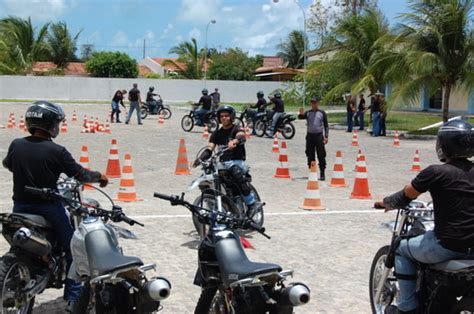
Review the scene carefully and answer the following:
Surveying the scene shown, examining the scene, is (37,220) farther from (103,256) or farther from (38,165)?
(103,256)

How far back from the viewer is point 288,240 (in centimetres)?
836

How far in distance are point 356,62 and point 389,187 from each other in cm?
2032

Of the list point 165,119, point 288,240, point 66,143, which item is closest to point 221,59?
point 165,119

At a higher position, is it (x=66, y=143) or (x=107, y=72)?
(x=107, y=72)

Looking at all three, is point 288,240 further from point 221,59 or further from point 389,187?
point 221,59

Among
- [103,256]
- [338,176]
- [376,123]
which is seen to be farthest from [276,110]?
[103,256]

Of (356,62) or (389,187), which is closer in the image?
(389,187)

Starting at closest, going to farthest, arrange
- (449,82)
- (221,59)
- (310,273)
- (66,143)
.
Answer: (310,273), (66,143), (449,82), (221,59)

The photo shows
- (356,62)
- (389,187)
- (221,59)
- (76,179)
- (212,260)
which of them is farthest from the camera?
(221,59)

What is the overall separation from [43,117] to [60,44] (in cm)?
6212

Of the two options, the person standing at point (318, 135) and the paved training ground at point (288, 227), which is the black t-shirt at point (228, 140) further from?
the person standing at point (318, 135)

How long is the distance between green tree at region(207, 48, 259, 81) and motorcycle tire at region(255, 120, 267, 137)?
4487 cm

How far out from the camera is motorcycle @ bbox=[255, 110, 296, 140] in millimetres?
24109

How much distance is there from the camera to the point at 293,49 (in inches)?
2881
